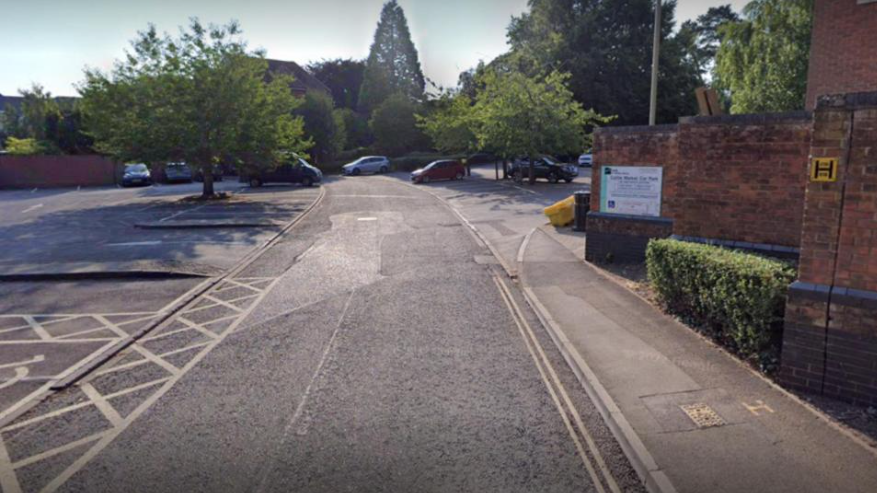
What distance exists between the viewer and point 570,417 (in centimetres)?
577

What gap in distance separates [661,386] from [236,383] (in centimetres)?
488

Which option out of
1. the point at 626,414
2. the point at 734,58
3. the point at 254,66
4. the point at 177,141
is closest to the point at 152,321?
the point at 626,414

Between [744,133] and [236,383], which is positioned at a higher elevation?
[744,133]

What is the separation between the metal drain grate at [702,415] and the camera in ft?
17.5

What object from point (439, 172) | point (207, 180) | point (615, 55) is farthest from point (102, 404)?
point (615, 55)

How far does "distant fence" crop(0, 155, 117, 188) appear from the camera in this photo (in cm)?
3647

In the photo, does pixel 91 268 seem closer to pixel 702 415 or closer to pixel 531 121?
pixel 702 415

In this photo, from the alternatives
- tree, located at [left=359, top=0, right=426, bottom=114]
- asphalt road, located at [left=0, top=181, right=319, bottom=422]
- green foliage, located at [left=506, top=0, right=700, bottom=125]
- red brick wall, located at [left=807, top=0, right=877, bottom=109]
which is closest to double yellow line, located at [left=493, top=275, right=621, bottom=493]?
asphalt road, located at [left=0, top=181, right=319, bottom=422]

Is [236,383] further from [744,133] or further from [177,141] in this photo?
[177,141]

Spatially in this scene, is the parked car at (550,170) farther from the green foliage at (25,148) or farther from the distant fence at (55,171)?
the green foliage at (25,148)

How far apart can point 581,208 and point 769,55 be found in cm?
1273

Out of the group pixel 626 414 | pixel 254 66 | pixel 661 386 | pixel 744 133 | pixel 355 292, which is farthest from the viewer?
pixel 254 66

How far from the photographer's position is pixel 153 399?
6.29 m

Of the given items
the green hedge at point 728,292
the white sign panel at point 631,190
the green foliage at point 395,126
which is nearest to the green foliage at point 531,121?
the white sign panel at point 631,190
